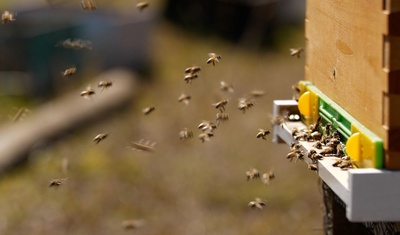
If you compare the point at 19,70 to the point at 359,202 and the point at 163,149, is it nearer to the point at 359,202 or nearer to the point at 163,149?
the point at 163,149

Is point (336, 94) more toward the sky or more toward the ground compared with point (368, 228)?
more toward the sky

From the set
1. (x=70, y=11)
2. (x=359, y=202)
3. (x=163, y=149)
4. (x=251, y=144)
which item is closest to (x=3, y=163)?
(x=163, y=149)

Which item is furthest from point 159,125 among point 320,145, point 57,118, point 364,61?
point 364,61

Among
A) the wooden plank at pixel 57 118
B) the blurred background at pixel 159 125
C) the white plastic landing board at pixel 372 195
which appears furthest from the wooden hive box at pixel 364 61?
the wooden plank at pixel 57 118

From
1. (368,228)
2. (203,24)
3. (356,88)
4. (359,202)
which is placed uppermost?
(356,88)

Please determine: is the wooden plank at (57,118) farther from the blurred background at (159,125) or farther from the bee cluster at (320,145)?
the bee cluster at (320,145)

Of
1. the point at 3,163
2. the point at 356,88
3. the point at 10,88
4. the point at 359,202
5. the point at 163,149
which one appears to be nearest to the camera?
the point at 359,202

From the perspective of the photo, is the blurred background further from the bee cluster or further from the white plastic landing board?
the white plastic landing board
